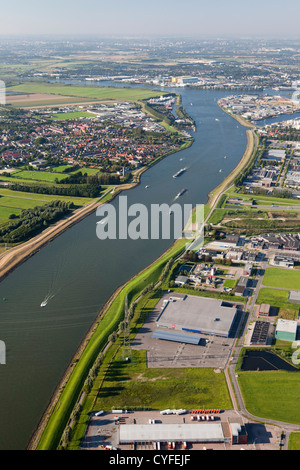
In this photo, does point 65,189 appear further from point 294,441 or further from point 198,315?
point 294,441

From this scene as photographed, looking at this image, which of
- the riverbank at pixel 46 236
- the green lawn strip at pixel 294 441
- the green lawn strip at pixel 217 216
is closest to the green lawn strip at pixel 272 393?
the green lawn strip at pixel 294 441

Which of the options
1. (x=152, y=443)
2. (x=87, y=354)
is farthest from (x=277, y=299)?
(x=152, y=443)

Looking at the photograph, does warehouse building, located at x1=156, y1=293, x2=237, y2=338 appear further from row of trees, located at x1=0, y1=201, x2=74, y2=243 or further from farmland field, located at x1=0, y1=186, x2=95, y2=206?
farmland field, located at x1=0, y1=186, x2=95, y2=206

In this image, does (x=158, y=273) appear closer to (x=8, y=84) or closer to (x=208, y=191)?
(x=208, y=191)

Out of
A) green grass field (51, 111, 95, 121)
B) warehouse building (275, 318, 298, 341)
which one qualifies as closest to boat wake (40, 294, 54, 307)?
warehouse building (275, 318, 298, 341)

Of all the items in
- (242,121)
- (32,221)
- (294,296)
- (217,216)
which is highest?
(242,121)

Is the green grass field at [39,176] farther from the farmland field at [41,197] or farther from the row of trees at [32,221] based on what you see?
the row of trees at [32,221]
